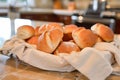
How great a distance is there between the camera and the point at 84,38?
0.66 meters

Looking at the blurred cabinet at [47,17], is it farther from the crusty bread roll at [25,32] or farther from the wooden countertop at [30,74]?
the wooden countertop at [30,74]

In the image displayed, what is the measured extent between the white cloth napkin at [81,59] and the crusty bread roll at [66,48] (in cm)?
3

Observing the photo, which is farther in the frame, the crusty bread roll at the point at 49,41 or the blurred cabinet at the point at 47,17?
the blurred cabinet at the point at 47,17

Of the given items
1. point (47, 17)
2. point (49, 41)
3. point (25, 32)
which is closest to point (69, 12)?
point (47, 17)

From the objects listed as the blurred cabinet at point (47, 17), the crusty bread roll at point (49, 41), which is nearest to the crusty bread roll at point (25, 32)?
the crusty bread roll at point (49, 41)

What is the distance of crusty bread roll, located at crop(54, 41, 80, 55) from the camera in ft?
2.17

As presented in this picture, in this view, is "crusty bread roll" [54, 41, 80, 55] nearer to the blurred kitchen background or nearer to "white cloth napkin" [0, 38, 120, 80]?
"white cloth napkin" [0, 38, 120, 80]

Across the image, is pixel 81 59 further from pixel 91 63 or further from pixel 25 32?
pixel 25 32

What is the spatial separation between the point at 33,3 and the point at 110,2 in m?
1.65

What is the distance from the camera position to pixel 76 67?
604 mm

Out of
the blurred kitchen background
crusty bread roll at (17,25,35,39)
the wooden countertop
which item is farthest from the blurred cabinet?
the wooden countertop

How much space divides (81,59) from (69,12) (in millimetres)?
3051

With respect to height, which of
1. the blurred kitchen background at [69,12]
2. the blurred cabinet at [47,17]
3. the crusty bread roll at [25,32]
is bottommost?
the blurred cabinet at [47,17]

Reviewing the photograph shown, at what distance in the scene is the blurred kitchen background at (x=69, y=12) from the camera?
2938 mm
